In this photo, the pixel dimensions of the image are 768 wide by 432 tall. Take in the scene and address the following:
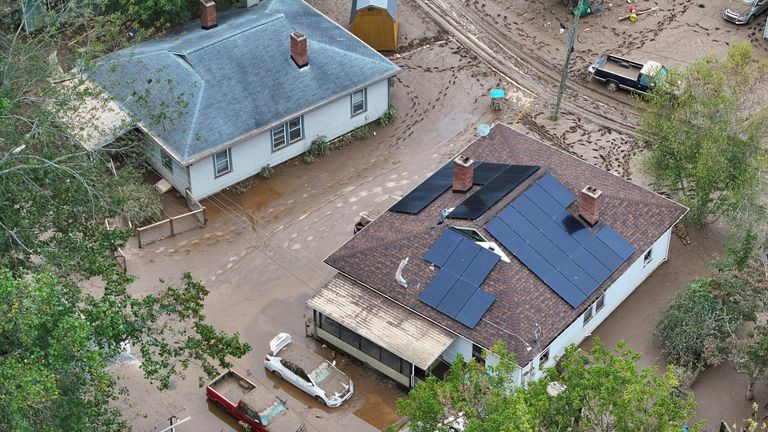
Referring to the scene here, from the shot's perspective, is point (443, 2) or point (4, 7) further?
point (443, 2)

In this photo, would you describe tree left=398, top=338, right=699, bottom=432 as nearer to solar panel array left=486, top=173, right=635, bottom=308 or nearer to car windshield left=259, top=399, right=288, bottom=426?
car windshield left=259, top=399, right=288, bottom=426

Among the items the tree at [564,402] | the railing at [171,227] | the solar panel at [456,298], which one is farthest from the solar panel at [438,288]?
the railing at [171,227]

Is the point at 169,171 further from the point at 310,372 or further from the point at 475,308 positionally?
the point at 475,308

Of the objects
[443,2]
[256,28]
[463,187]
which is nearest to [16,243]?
[463,187]

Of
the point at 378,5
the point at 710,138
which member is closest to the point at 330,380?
the point at 710,138

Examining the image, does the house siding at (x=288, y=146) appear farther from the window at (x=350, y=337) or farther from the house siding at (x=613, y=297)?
the house siding at (x=613, y=297)

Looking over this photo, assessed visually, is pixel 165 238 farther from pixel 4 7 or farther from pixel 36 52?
pixel 4 7
